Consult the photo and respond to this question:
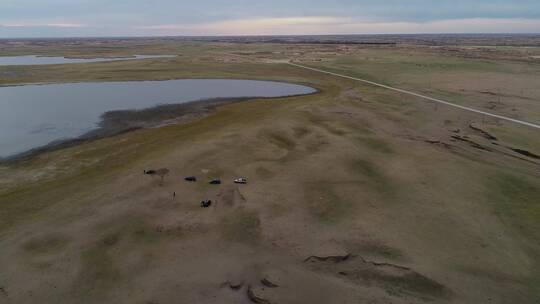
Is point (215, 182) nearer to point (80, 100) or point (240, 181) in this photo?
point (240, 181)

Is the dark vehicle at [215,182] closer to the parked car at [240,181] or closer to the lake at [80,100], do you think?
the parked car at [240,181]

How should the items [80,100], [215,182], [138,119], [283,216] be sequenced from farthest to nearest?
[80,100]
[138,119]
[215,182]
[283,216]

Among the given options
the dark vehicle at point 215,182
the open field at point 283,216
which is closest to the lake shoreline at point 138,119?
the open field at point 283,216

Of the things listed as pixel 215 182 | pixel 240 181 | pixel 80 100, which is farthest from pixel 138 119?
pixel 240 181

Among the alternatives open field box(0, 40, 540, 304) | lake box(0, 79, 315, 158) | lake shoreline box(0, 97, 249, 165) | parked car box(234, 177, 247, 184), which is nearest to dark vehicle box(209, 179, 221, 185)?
open field box(0, 40, 540, 304)

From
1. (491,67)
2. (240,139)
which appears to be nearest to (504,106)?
(240,139)
